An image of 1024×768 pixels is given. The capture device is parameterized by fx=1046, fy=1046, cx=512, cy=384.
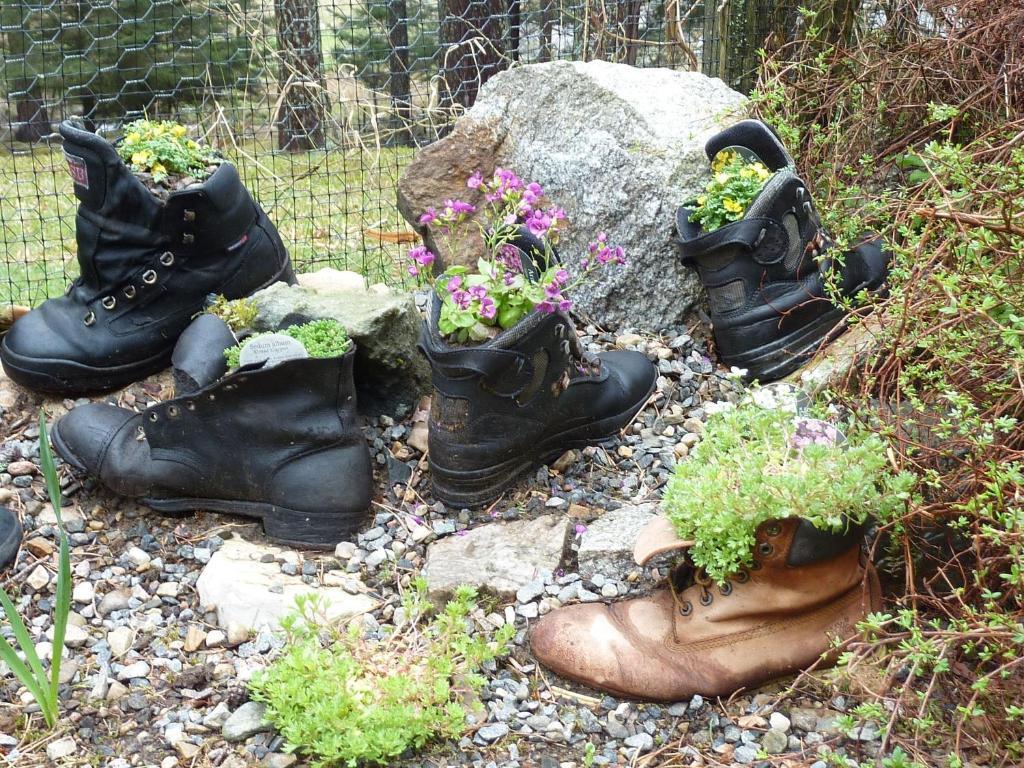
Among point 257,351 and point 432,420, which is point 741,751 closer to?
point 432,420

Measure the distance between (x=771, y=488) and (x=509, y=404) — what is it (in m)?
0.80

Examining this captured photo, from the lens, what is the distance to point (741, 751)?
6.37ft

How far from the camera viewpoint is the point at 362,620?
7.46 ft

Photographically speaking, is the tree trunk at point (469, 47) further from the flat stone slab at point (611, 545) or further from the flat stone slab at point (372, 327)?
the flat stone slab at point (611, 545)

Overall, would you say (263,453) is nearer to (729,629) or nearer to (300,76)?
(729,629)

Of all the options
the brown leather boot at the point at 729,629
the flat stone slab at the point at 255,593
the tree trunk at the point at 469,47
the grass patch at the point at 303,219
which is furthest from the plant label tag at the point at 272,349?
the tree trunk at the point at 469,47

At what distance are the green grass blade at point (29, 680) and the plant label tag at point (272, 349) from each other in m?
0.88

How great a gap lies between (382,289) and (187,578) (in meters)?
1.39

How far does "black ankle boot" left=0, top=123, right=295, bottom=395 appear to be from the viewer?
282cm

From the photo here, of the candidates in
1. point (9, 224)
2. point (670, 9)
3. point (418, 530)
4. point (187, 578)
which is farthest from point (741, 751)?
point (9, 224)

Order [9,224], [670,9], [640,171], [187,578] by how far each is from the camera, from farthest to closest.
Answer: [9,224] → [670,9] → [640,171] → [187,578]

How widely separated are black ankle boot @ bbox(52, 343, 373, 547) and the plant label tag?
9cm

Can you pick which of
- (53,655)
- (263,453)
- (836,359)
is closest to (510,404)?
(263,453)

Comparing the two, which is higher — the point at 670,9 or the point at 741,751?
the point at 670,9
